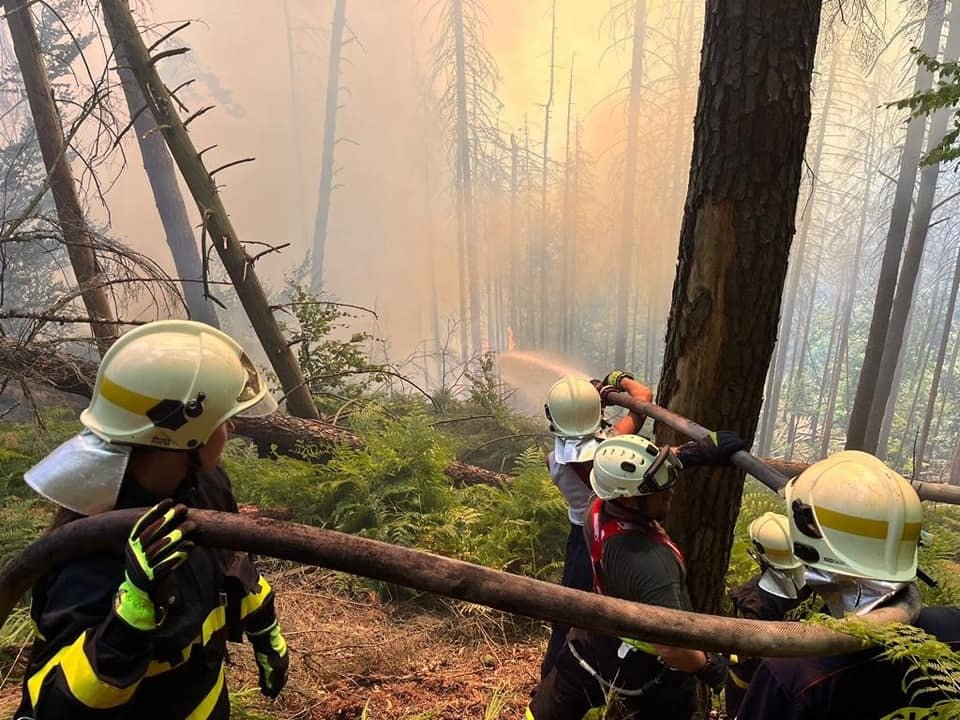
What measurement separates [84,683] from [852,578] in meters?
1.93

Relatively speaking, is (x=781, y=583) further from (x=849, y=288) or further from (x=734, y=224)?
(x=849, y=288)

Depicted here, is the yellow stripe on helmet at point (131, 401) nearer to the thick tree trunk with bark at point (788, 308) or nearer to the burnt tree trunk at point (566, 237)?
the thick tree trunk with bark at point (788, 308)

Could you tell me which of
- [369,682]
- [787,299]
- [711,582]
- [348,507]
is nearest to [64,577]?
[369,682]

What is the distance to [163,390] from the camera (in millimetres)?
1510

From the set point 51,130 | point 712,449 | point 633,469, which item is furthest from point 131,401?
point 51,130

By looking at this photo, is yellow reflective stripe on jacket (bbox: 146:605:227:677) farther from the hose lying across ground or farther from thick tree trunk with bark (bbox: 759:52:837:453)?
thick tree trunk with bark (bbox: 759:52:837:453)

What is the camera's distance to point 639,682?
2240mm

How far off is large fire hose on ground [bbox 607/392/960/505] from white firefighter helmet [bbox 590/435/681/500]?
267 mm

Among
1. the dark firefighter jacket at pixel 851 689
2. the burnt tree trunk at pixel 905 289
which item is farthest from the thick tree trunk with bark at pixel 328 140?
the dark firefighter jacket at pixel 851 689

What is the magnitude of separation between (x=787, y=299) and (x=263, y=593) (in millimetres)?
32267

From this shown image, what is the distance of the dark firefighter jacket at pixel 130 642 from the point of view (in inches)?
45.9

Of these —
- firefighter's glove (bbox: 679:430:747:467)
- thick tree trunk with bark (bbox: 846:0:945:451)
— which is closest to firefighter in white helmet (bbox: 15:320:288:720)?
firefighter's glove (bbox: 679:430:747:467)

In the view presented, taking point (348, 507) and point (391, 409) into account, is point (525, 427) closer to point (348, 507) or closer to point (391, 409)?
point (391, 409)

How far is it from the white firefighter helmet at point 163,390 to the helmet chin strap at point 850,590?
5.98 feet
